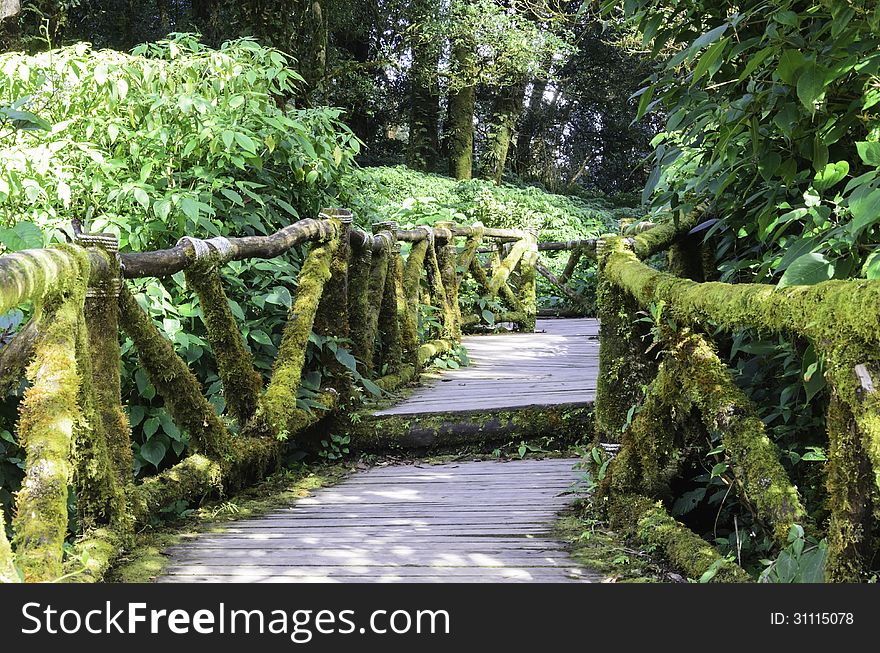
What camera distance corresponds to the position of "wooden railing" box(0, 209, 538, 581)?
2287mm

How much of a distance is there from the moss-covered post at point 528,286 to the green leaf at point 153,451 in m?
6.09

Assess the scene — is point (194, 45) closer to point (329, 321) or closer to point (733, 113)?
point (329, 321)

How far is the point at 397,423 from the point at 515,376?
168cm

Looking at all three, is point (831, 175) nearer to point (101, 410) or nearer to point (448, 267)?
point (101, 410)

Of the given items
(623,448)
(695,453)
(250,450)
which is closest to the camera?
(623,448)

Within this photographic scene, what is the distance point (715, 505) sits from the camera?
3.74 metres

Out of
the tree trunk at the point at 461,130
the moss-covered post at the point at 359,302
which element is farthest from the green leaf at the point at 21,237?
the tree trunk at the point at 461,130

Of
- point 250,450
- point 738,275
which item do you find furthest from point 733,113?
point 250,450

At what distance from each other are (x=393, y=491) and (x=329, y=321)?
140 cm

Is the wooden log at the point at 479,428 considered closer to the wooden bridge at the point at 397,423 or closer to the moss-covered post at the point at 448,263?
the wooden bridge at the point at 397,423

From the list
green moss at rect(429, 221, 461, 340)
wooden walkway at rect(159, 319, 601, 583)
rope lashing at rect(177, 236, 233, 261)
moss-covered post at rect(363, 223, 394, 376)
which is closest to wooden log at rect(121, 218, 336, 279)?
rope lashing at rect(177, 236, 233, 261)

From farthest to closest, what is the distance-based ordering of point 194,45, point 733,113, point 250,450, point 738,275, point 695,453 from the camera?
point 194,45, point 738,275, point 250,450, point 695,453, point 733,113

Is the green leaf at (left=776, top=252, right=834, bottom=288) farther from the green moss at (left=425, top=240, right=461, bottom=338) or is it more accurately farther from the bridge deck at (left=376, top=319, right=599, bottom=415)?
the green moss at (left=425, top=240, right=461, bottom=338)

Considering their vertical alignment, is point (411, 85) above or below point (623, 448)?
above
